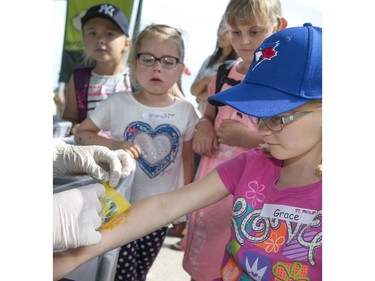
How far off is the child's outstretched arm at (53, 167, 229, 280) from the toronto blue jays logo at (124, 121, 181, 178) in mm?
671

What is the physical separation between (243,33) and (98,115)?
64 centimetres

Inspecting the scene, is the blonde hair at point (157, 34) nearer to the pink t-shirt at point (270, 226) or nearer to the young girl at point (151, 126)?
the young girl at point (151, 126)

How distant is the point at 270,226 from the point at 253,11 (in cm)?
91

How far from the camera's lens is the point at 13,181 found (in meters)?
0.62

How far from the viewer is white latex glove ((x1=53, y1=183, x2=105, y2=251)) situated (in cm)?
93

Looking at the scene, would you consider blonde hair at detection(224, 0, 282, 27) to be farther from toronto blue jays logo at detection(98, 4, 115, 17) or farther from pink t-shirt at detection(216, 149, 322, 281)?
toronto blue jays logo at detection(98, 4, 115, 17)

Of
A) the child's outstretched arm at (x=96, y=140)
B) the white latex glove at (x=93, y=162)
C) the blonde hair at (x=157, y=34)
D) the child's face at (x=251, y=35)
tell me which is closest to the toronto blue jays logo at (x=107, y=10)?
the blonde hair at (x=157, y=34)

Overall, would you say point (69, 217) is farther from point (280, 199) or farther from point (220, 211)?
point (220, 211)

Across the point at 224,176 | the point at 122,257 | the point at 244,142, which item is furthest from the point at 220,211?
the point at 224,176

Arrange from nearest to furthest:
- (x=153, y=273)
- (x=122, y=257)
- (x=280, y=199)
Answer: (x=280, y=199) < (x=122, y=257) < (x=153, y=273)

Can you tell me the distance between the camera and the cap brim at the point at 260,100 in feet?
3.54

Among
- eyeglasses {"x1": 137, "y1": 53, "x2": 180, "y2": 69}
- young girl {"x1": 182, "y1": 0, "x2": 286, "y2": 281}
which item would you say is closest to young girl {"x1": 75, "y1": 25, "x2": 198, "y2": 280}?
eyeglasses {"x1": 137, "y1": 53, "x2": 180, "y2": 69}

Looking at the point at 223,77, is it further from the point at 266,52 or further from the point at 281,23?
the point at 266,52

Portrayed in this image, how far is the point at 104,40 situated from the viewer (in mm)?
2551
